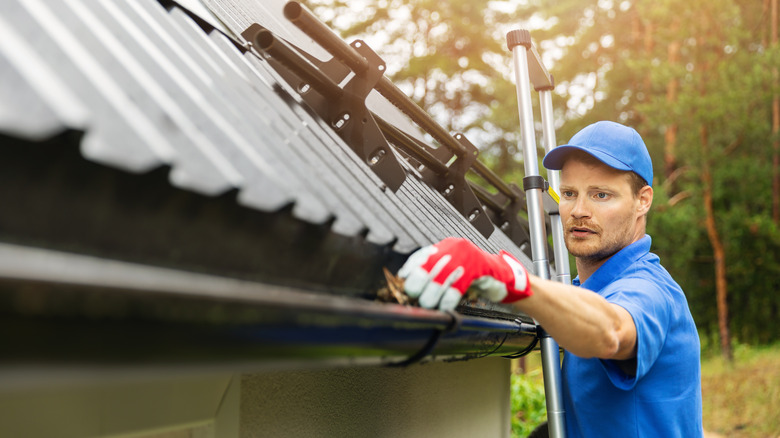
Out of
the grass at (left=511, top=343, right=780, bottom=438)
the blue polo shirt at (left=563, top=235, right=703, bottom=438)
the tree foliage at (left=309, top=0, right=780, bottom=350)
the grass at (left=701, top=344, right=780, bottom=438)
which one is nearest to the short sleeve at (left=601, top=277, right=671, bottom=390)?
the blue polo shirt at (left=563, top=235, right=703, bottom=438)

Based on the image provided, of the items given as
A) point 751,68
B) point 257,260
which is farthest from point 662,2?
point 257,260

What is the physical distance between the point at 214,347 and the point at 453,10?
67.8 feet

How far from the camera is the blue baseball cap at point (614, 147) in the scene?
2.67 metres

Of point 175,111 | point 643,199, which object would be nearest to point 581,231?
point 643,199

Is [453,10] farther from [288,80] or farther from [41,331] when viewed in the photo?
[41,331]

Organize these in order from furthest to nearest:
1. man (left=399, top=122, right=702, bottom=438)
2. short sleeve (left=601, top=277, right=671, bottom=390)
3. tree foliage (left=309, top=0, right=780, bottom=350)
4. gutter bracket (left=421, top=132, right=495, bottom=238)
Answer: tree foliage (left=309, top=0, right=780, bottom=350) < gutter bracket (left=421, top=132, right=495, bottom=238) < short sleeve (left=601, top=277, right=671, bottom=390) < man (left=399, top=122, right=702, bottom=438)

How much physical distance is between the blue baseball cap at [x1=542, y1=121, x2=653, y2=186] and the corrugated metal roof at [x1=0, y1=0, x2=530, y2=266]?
88 cm

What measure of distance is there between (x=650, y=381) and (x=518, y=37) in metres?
1.59

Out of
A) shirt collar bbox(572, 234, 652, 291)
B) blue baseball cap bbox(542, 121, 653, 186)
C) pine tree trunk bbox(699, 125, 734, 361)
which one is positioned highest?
pine tree trunk bbox(699, 125, 734, 361)

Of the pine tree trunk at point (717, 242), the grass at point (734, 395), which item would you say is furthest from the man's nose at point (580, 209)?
the pine tree trunk at point (717, 242)

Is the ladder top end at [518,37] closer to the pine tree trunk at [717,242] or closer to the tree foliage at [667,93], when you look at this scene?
the tree foliage at [667,93]

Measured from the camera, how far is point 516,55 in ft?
9.98

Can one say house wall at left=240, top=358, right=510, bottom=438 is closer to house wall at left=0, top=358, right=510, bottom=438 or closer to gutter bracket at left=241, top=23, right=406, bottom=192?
house wall at left=0, top=358, right=510, bottom=438

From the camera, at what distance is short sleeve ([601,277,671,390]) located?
82.4 inches
